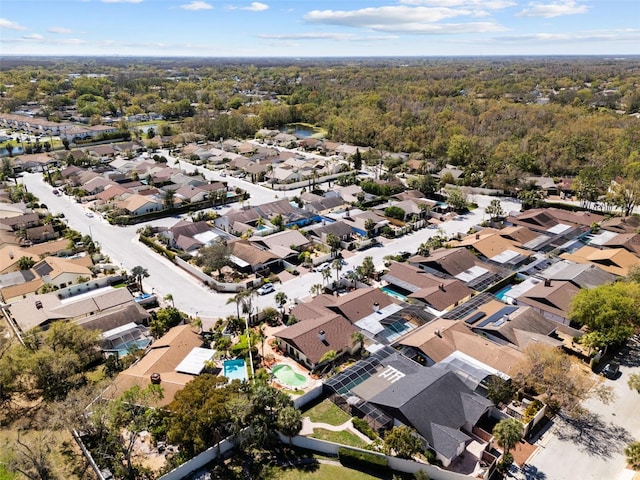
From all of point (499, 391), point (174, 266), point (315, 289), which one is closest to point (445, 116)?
point (315, 289)

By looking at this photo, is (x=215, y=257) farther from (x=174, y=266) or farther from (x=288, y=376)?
(x=288, y=376)

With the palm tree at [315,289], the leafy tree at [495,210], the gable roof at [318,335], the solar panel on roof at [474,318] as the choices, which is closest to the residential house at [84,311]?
the gable roof at [318,335]

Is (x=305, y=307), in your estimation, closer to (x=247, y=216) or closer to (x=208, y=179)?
(x=247, y=216)

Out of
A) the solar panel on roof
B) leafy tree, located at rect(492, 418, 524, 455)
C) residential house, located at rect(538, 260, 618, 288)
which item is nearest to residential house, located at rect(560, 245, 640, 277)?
residential house, located at rect(538, 260, 618, 288)

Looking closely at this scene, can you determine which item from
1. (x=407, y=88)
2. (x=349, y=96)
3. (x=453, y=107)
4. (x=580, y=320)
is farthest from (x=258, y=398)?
(x=407, y=88)

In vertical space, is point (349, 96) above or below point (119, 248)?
above

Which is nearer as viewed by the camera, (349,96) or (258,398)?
(258,398)
